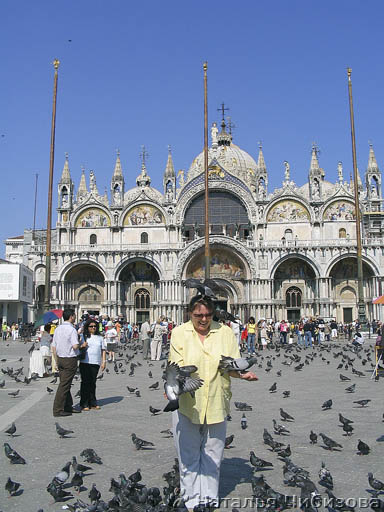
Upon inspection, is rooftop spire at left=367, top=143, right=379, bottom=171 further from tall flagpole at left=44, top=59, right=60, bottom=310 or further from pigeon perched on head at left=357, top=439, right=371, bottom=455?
pigeon perched on head at left=357, top=439, right=371, bottom=455

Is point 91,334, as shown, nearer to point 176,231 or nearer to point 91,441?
point 91,441

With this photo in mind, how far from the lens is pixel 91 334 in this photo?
10812 millimetres

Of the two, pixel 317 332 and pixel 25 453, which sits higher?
pixel 317 332

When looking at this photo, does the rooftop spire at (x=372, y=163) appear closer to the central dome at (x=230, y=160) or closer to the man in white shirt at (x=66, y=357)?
the central dome at (x=230, y=160)

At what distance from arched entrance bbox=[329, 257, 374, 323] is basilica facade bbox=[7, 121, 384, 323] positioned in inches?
3.2

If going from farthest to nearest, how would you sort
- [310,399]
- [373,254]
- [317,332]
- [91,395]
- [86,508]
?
1. [373,254]
2. [317,332]
3. [310,399]
4. [91,395]
5. [86,508]

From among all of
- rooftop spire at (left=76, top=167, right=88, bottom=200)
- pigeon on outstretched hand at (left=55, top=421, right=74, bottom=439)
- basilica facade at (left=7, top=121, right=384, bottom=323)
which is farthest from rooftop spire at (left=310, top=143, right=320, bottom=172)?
pigeon on outstretched hand at (left=55, top=421, right=74, bottom=439)

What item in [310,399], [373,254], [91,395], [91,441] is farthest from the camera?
[373,254]

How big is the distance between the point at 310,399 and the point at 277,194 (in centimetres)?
3682

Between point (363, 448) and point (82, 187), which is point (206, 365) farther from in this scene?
point (82, 187)

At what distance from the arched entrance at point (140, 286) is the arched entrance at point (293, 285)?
1018 centimetres

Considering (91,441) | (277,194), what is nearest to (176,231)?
(277,194)

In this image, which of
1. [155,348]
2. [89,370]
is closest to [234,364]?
[89,370]

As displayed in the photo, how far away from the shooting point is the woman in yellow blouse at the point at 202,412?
16.2 feet
